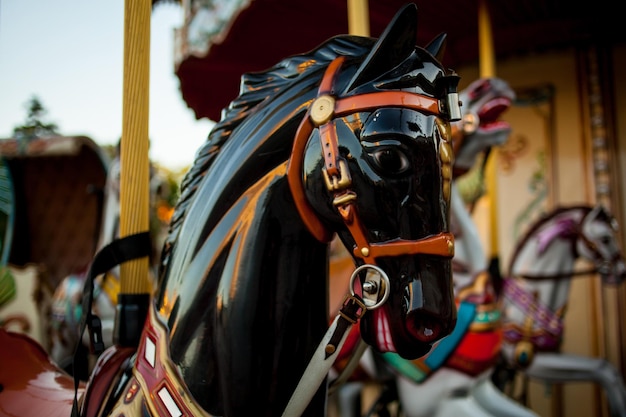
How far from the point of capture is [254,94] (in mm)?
1082

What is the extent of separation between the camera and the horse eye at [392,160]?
862 millimetres

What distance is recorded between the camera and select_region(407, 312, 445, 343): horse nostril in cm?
86

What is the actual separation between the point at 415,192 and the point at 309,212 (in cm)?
20

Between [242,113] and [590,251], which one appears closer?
[242,113]

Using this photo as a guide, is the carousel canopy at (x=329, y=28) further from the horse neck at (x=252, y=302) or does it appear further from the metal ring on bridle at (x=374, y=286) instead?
the metal ring on bridle at (x=374, y=286)

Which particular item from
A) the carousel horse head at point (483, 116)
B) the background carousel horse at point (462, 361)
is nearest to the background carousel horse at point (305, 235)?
the background carousel horse at point (462, 361)

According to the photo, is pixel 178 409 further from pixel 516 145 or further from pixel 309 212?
pixel 516 145

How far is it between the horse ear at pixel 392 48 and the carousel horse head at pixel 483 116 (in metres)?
1.81

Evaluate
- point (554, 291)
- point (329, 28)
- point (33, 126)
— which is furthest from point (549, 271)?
point (33, 126)

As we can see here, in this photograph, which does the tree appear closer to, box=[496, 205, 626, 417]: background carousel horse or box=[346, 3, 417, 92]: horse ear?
box=[346, 3, 417, 92]: horse ear

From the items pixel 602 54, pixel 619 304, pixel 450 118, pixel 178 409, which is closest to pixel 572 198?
pixel 619 304

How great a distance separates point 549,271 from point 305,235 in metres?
2.99

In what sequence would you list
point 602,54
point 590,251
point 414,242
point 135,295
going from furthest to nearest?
point 602,54 < point 590,251 < point 135,295 < point 414,242

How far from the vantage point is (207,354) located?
3.11 ft
